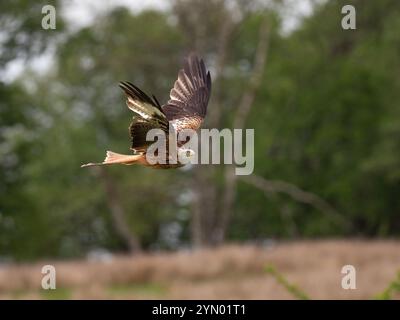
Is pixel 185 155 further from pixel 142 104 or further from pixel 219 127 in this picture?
pixel 219 127

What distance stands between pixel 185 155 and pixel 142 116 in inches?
10.4

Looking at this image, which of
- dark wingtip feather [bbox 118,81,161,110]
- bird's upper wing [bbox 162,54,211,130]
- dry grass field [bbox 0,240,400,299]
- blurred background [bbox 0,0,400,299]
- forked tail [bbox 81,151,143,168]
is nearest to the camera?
dark wingtip feather [bbox 118,81,161,110]

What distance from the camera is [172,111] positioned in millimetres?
5285

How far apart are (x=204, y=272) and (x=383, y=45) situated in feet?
51.3

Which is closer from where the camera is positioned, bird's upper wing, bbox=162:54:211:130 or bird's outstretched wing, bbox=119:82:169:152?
bird's outstretched wing, bbox=119:82:169:152

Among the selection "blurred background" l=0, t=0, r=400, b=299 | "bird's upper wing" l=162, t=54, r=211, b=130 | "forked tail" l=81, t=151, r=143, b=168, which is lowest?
"forked tail" l=81, t=151, r=143, b=168

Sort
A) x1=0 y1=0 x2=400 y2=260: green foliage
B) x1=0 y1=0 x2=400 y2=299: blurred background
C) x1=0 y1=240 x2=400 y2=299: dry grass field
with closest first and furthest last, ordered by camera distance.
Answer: x1=0 y1=240 x2=400 y2=299: dry grass field → x1=0 y1=0 x2=400 y2=299: blurred background → x1=0 y1=0 x2=400 y2=260: green foliage

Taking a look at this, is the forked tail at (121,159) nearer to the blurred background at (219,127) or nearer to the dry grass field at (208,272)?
the dry grass field at (208,272)

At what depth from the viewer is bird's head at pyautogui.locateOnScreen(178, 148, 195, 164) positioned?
403 cm

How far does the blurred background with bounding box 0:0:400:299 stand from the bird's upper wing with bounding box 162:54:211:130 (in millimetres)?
15710

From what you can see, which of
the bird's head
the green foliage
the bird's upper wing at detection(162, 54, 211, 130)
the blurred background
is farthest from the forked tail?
the green foliage

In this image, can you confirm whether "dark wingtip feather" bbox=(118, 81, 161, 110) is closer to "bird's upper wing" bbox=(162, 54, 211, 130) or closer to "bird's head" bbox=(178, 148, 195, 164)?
"bird's head" bbox=(178, 148, 195, 164)

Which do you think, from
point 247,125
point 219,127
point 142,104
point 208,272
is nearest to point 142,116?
point 142,104

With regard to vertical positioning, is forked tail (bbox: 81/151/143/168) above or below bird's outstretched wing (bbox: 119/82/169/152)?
below
